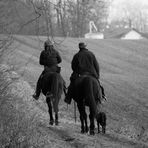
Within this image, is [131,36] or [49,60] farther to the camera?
[131,36]

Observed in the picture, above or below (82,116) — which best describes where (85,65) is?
above

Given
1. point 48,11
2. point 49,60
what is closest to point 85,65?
point 49,60

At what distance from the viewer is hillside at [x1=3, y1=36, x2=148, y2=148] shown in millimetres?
13835

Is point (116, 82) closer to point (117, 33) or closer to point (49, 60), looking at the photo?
point (49, 60)

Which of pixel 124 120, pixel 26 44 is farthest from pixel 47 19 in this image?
pixel 26 44

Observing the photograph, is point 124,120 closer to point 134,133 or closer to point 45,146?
point 134,133

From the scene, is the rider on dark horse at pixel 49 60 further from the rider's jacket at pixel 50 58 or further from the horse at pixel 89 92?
the horse at pixel 89 92

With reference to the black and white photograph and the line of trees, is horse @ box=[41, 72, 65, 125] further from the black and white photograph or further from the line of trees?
the line of trees

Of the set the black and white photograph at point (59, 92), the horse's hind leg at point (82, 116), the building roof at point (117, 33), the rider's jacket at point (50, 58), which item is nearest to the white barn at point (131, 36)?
the building roof at point (117, 33)

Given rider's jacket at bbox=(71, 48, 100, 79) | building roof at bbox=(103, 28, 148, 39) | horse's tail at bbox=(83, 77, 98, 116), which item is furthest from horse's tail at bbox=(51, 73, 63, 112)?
building roof at bbox=(103, 28, 148, 39)

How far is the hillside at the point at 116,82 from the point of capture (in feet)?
45.4

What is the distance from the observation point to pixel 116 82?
110 ft

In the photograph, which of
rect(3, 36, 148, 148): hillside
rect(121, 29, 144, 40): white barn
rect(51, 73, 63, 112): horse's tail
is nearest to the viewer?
rect(3, 36, 148, 148): hillside

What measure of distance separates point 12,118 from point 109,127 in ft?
31.1
